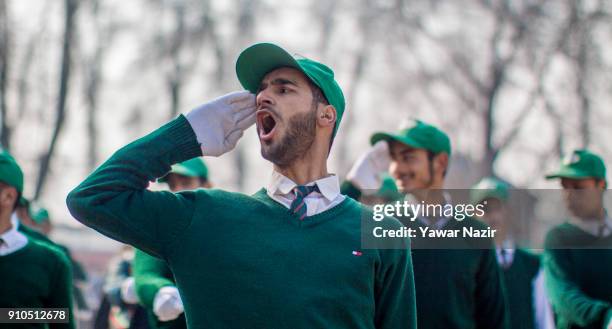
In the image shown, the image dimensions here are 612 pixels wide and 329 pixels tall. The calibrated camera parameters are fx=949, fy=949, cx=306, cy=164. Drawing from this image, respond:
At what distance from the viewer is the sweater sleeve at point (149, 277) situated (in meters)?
5.34

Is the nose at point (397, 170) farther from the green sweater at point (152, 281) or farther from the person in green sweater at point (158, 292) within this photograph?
the green sweater at point (152, 281)

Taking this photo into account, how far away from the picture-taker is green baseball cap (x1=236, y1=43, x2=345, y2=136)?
3.58m

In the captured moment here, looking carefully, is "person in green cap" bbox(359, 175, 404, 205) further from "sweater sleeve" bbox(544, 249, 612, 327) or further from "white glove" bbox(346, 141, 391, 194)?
"sweater sleeve" bbox(544, 249, 612, 327)

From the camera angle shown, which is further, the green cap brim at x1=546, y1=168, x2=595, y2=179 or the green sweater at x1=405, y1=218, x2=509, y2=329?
the green cap brim at x1=546, y1=168, x2=595, y2=179

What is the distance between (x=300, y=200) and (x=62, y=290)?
8.04ft

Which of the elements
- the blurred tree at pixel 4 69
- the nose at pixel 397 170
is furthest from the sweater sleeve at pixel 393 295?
Answer: the blurred tree at pixel 4 69

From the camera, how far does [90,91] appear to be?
2022 cm

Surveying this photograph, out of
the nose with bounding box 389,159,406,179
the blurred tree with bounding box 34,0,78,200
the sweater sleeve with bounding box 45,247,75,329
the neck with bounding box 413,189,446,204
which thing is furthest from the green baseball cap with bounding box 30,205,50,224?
the blurred tree with bounding box 34,0,78,200

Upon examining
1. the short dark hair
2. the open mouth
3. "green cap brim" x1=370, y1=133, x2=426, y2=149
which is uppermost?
"green cap brim" x1=370, y1=133, x2=426, y2=149

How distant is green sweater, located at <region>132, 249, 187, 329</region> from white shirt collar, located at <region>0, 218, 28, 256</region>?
681 millimetres

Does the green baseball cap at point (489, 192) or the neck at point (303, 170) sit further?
the green baseball cap at point (489, 192)

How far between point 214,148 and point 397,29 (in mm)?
17709

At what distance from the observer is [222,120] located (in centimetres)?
358

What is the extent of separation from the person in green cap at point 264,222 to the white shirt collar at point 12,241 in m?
2.20
